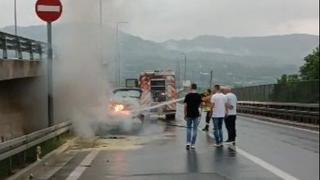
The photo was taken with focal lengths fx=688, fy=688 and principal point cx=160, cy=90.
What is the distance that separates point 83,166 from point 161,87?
2629 centimetres

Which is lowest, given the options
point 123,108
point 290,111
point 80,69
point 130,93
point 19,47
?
point 290,111

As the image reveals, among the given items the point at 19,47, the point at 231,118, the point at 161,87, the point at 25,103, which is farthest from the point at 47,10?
the point at 161,87

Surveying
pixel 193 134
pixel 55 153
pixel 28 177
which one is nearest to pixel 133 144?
pixel 193 134

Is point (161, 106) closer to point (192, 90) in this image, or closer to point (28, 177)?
point (192, 90)

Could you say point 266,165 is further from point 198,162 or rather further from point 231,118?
point 231,118

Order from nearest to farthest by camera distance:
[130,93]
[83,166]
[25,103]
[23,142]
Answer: [23,142] → [83,166] → [25,103] → [130,93]

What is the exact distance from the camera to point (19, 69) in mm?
23266

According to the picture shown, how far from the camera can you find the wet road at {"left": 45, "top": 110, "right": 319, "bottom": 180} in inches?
496

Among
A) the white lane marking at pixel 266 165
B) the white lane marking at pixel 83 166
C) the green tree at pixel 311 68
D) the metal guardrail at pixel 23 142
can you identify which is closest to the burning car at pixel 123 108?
the metal guardrail at pixel 23 142

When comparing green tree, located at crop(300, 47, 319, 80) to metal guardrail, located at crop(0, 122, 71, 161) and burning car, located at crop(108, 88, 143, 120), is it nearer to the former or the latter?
burning car, located at crop(108, 88, 143, 120)

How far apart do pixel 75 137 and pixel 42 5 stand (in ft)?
18.0

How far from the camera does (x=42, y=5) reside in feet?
55.4

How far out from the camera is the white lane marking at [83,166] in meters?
12.5

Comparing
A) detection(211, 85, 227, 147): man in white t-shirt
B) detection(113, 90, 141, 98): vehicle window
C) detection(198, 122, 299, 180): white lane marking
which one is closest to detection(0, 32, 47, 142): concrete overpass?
detection(113, 90, 141, 98): vehicle window
